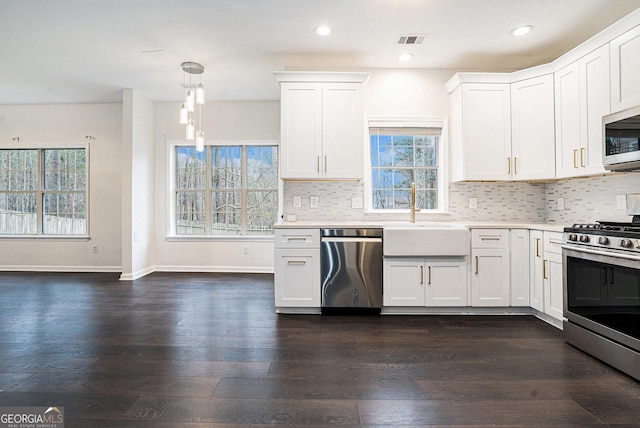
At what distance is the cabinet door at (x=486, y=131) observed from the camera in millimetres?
3426

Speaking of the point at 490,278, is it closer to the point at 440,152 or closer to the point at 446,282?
the point at 446,282

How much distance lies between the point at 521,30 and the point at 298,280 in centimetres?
314

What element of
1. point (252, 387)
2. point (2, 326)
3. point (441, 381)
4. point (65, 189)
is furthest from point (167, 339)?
point (65, 189)

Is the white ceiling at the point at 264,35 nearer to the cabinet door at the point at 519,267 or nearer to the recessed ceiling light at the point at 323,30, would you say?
the recessed ceiling light at the point at 323,30

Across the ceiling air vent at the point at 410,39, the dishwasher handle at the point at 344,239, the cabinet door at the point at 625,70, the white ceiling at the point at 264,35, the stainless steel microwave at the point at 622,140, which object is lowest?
the dishwasher handle at the point at 344,239

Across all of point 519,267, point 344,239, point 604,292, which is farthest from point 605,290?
point 344,239

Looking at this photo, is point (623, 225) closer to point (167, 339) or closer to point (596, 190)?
point (596, 190)

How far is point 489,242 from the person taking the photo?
10.5ft

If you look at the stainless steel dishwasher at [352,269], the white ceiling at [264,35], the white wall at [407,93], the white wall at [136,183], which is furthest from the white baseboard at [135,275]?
the white wall at [407,93]

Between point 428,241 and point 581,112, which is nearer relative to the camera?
point 581,112

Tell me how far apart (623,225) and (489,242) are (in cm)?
111

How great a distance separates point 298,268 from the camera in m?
3.24

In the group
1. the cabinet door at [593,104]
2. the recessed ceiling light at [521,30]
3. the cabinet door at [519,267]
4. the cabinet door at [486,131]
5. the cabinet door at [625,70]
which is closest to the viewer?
the cabinet door at [625,70]

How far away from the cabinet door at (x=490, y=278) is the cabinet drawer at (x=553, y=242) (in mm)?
343
